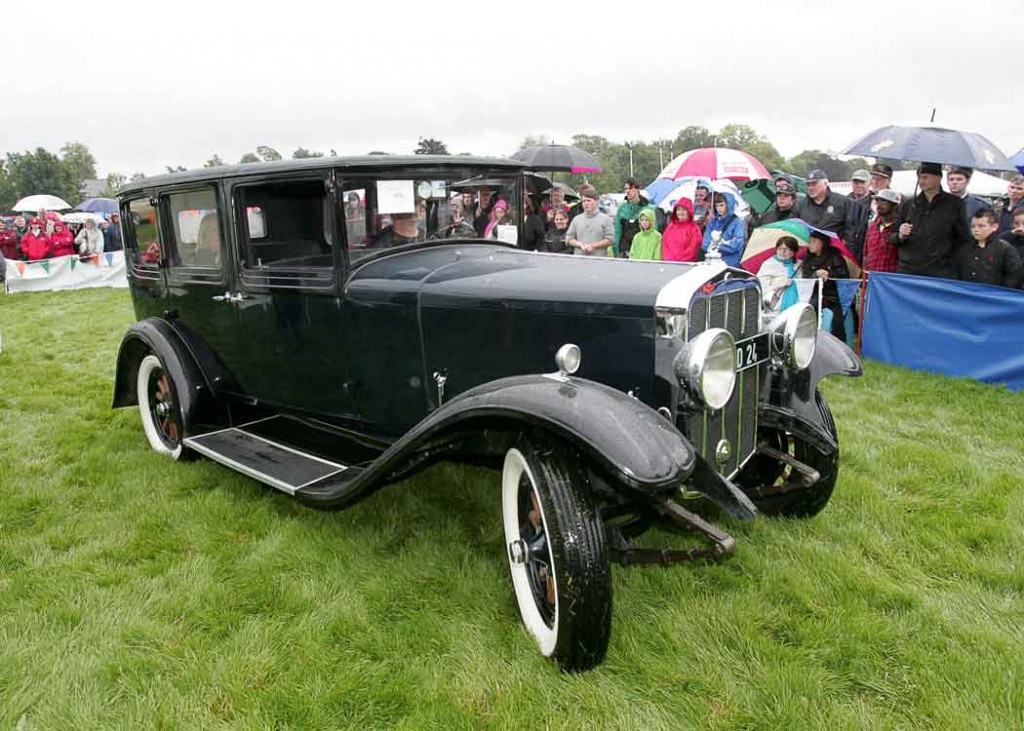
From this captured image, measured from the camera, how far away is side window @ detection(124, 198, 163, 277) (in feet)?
16.0

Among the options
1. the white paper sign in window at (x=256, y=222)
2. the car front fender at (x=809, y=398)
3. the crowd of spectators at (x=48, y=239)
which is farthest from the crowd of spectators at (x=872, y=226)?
the crowd of spectators at (x=48, y=239)

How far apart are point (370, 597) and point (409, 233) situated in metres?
1.84

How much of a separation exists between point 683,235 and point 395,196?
14.2 ft

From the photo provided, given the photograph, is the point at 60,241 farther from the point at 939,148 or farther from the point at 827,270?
the point at 939,148

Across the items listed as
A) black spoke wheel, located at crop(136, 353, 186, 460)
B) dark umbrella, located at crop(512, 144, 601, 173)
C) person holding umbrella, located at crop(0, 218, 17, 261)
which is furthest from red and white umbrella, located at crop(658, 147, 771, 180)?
person holding umbrella, located at crop(0, 218, 17, 261)

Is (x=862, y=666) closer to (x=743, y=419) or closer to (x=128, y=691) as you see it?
(x=743, y=419)

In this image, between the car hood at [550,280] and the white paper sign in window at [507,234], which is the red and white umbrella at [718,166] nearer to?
the white paper sign in window at [507,234]

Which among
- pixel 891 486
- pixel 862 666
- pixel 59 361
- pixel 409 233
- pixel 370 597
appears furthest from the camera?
pixel 59 361

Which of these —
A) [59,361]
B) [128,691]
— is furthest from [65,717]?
[59,361]

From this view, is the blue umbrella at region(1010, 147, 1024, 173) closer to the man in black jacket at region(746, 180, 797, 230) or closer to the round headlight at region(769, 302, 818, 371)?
the man in black jacket at region(746, 180, 797, 230)

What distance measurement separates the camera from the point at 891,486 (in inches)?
166

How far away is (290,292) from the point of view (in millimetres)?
3975

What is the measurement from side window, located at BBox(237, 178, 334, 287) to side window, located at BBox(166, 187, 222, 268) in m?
0.26

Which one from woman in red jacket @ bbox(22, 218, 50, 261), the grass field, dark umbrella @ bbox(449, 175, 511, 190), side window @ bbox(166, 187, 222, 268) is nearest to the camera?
the grass field
